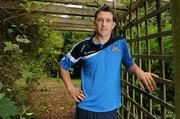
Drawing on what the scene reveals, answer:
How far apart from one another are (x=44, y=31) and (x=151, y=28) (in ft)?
7.71

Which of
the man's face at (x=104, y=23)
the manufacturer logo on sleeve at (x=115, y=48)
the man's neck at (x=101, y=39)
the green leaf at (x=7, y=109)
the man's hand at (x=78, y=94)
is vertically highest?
the man's face at (x=104, y=23)

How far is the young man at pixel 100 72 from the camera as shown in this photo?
2986mm

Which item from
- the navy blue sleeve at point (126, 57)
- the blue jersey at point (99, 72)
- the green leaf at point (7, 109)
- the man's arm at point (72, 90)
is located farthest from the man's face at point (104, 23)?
the green leaf at point (7, 109)

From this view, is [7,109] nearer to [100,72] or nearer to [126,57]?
[100,72]

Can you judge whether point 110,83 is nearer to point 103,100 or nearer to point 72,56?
point 103,100

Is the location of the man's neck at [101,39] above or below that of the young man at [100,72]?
above

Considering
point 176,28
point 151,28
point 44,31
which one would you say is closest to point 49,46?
point 44,31

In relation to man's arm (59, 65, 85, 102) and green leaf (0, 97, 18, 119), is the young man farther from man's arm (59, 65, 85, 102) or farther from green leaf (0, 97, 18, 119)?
green leaf (0, 97, 18, 119)

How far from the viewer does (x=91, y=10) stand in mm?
6961

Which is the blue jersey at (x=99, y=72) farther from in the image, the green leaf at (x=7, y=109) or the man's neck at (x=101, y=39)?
the green leaf at (x=7, y=109)

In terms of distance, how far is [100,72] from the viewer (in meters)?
2.97

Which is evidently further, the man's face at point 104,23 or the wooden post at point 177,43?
the man's face at point 104,23

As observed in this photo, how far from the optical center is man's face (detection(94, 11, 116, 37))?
296 cm

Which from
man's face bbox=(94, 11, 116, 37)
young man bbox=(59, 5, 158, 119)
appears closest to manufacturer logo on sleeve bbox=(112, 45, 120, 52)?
young man bbox=(59, 5, 158, 119)
